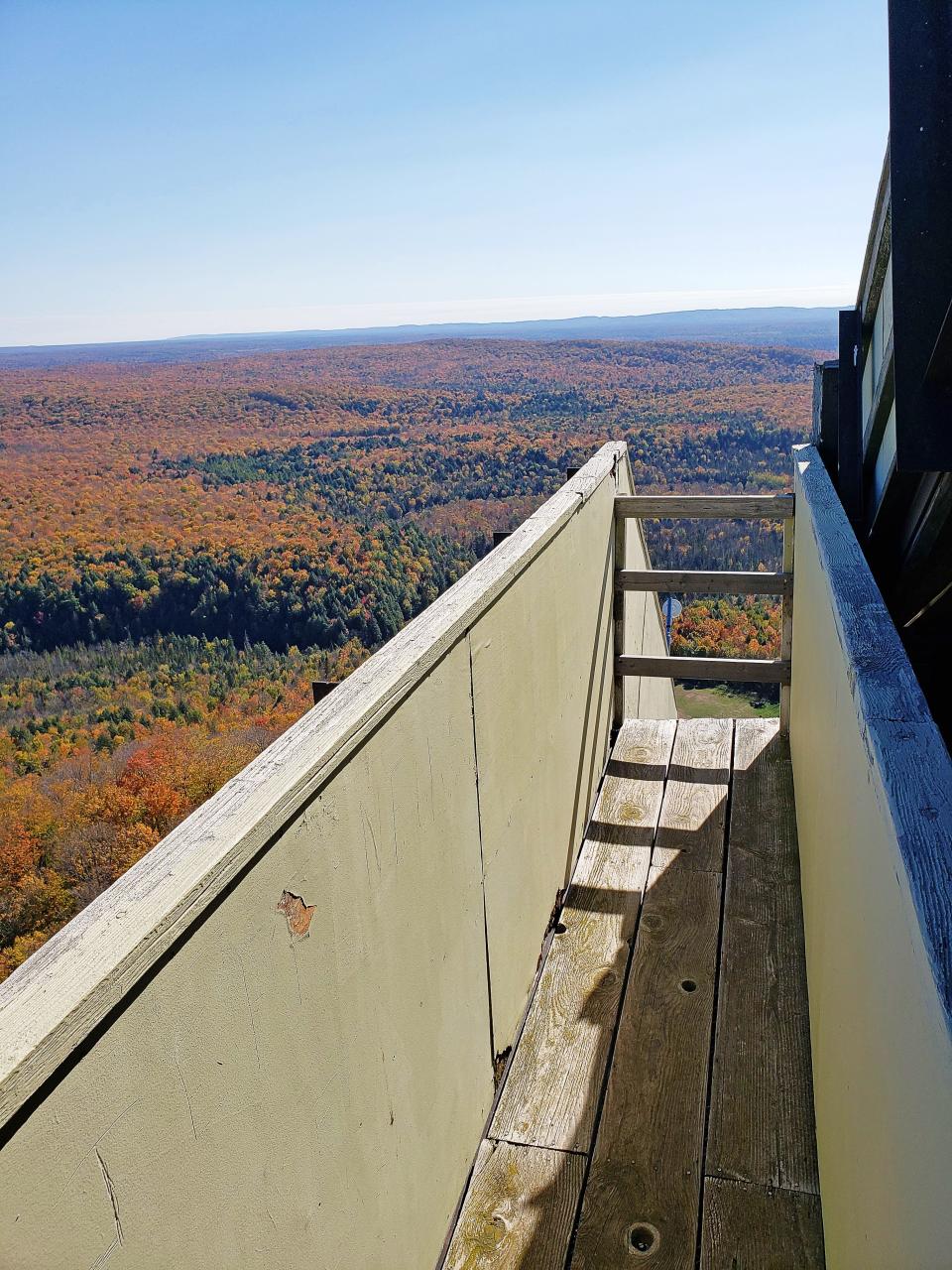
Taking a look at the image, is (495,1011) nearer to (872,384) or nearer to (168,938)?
(168,938)

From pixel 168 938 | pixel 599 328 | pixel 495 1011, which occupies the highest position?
pixel 599 328

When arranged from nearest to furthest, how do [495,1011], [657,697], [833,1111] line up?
[833,1111] < [495,1011] < [657,697]

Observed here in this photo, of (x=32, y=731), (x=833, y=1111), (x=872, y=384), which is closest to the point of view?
(x=833, y=1111)

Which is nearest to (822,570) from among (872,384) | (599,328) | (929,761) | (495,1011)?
(872,384)

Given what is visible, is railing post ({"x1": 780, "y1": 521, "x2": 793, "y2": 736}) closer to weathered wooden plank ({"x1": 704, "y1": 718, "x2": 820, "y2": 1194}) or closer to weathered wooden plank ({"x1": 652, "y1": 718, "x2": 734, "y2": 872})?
weathered wooden plank ({"x1": 652, "y1": 718, "x2": 734, "y2": 872})

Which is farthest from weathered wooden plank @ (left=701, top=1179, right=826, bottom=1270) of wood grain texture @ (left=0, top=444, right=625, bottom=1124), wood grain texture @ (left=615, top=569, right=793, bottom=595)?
wood grain texture @ (left=615, top=569, right=793, bottom=595)

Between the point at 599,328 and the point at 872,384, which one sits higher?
the point at 599,328

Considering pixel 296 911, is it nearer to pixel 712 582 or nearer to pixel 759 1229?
pixel 759 1229

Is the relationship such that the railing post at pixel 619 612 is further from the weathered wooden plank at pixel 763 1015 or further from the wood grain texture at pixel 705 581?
the weathered wooden plank at pixel 763 1015

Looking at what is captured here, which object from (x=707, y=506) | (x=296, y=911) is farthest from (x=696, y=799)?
(x=296, y=911)
